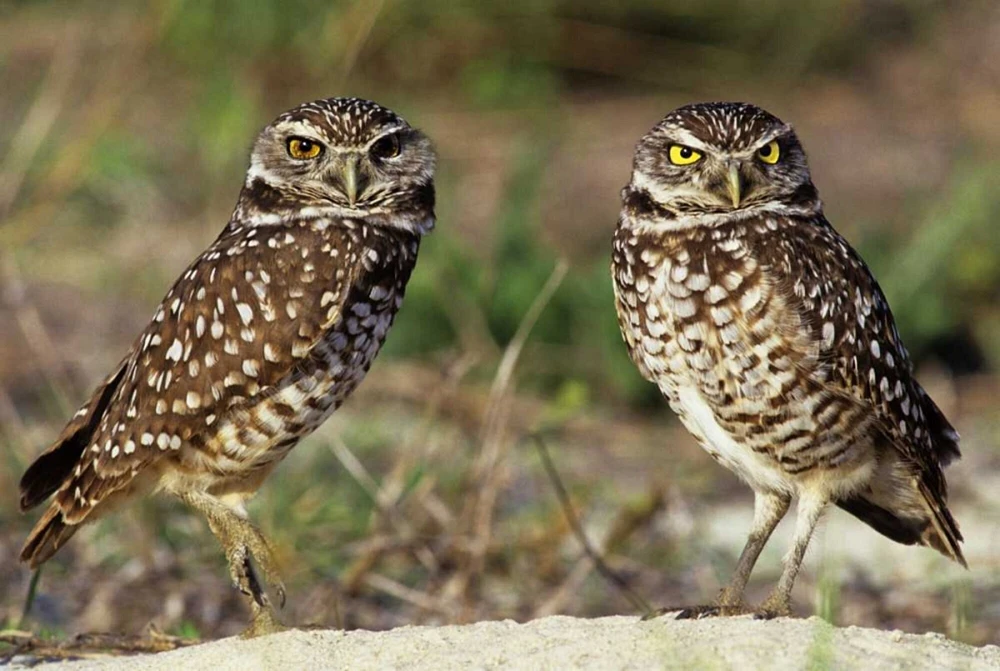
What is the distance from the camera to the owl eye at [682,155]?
13.5ft

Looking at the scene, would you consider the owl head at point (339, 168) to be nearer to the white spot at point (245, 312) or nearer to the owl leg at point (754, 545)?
the white spot at point (245, 312)

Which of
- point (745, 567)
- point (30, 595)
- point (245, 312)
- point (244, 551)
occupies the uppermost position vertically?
point (245, 312)

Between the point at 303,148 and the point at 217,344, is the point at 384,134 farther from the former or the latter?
the point at 217,344

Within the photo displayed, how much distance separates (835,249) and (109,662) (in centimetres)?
202

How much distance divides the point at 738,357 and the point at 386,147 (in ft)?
3.81

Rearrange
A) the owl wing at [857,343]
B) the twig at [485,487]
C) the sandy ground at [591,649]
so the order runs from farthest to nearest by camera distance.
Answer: the twig at [485,487]
the owl wing at [857,343]
the sandy ground at [591,649]

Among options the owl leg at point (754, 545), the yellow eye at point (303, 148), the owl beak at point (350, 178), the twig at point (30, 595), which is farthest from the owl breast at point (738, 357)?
the twig at point (30, 595)

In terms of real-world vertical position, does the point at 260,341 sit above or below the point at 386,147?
below

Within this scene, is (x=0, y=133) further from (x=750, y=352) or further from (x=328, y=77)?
(x=750, y=352)

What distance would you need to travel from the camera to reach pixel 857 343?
4008mm

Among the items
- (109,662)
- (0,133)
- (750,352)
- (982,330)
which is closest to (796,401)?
(750,352)

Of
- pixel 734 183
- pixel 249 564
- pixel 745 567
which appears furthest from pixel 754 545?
pixel 249 564

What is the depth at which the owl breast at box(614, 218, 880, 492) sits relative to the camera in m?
3.89

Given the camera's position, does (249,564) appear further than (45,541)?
No
